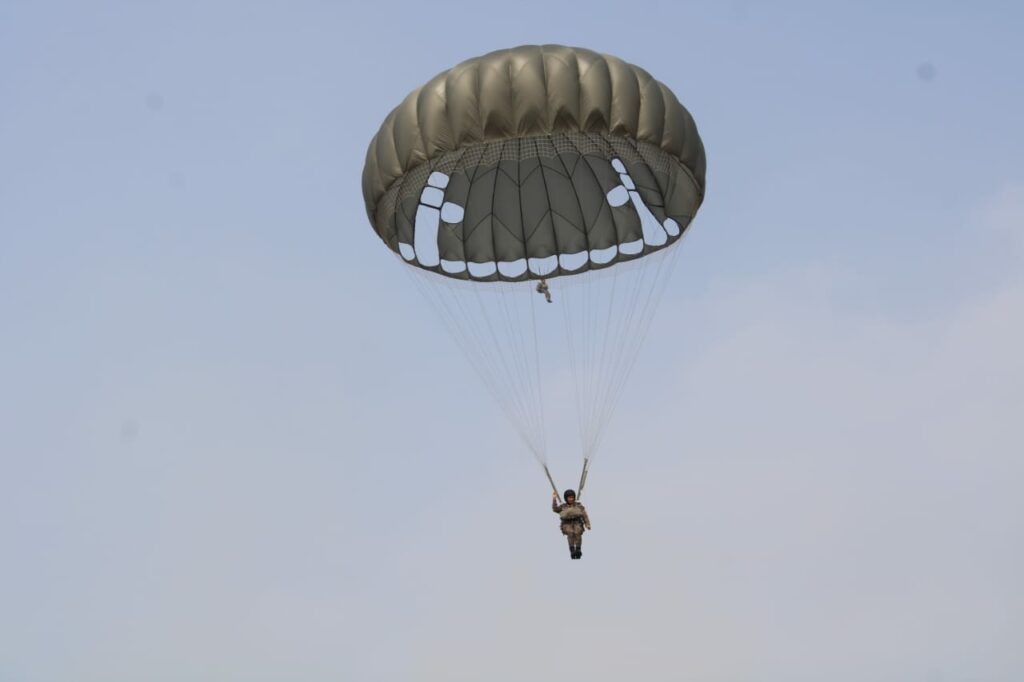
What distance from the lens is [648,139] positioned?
90.6 feet

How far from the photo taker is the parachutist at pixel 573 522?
2847cm

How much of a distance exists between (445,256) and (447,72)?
3964mm

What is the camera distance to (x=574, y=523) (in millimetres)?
28500

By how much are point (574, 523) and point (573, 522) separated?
0.02 m

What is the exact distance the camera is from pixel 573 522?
28500 mm

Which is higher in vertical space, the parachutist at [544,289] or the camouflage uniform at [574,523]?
the parachutist at [544,289]

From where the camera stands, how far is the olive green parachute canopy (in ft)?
89.4

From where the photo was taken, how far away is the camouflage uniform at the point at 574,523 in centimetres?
2847

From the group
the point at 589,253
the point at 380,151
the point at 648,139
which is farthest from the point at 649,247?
the point at 380,151

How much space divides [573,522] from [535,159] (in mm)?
6747

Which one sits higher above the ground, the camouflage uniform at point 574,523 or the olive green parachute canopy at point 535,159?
the olive green parachute canopy at point 535,159

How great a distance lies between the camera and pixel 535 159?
3077 centimetres

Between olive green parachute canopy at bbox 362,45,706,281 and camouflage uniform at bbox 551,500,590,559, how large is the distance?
4.55 meters

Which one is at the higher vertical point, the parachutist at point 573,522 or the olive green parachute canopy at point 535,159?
the olive green parachute canopy at point 535,159
